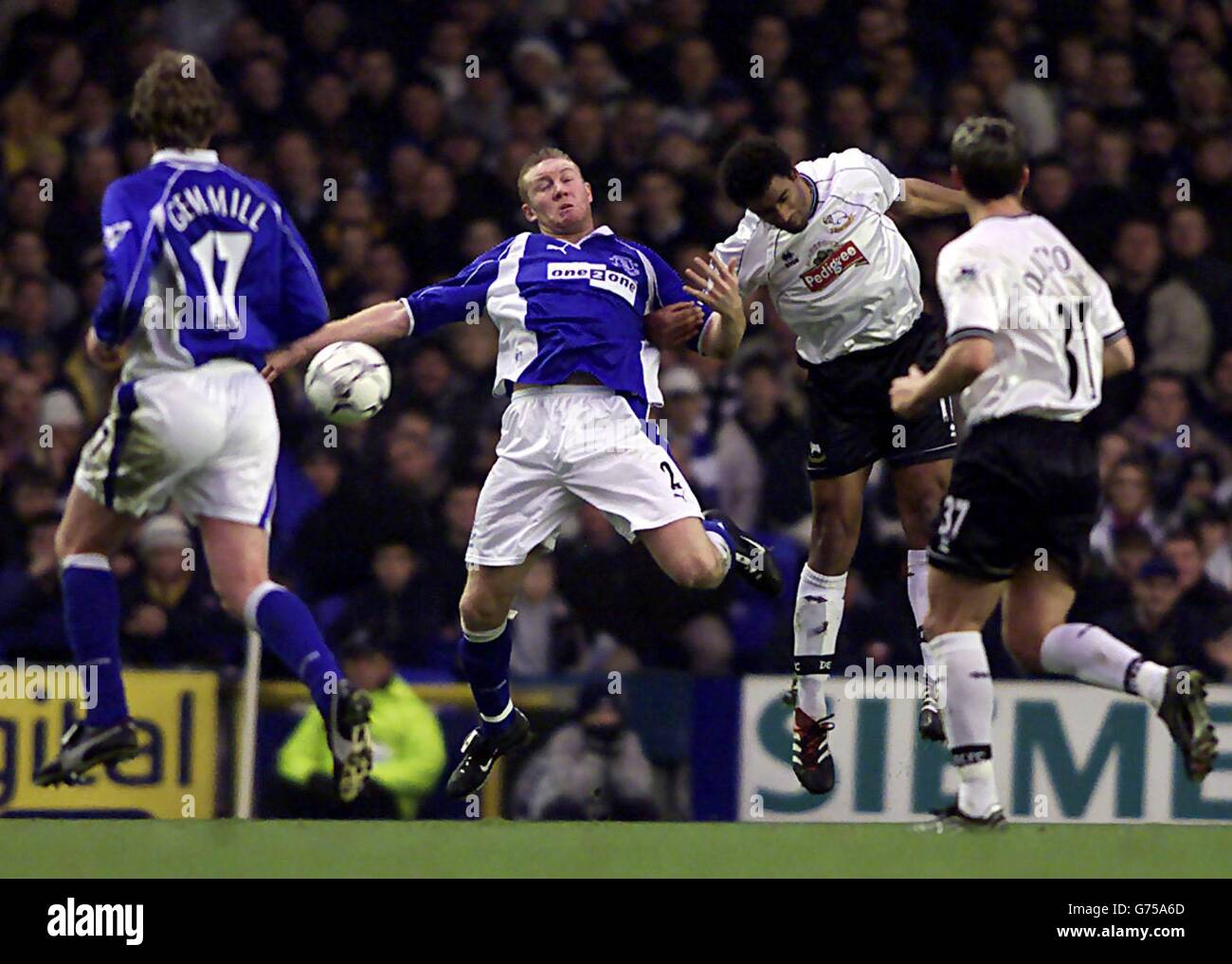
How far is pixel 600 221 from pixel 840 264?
4.37 meters

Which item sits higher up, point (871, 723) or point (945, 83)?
point (945, 83)

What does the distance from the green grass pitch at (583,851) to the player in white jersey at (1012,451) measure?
0.33 meters

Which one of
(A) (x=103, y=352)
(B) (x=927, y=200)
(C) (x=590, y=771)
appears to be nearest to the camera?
(A) (x=103, y=352)

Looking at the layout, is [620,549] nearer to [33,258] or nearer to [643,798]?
[643,798]

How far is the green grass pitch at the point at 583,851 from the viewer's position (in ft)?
19.2

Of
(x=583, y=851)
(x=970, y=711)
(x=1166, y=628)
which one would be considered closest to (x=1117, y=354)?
(x=970, y=711)

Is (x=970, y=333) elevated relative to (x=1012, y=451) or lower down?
elevated


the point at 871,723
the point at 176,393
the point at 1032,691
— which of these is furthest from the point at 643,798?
the point at 176,393

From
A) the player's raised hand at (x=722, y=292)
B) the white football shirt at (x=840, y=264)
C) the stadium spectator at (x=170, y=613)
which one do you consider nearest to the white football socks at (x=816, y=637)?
the white football shirt at (x=840, y=264)

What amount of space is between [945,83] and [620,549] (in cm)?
448

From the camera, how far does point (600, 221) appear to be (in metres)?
11.8

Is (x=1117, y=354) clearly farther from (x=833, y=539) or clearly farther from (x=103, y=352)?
(x=103, y=352)

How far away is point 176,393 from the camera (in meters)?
6.24

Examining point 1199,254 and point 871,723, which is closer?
point 871,723
